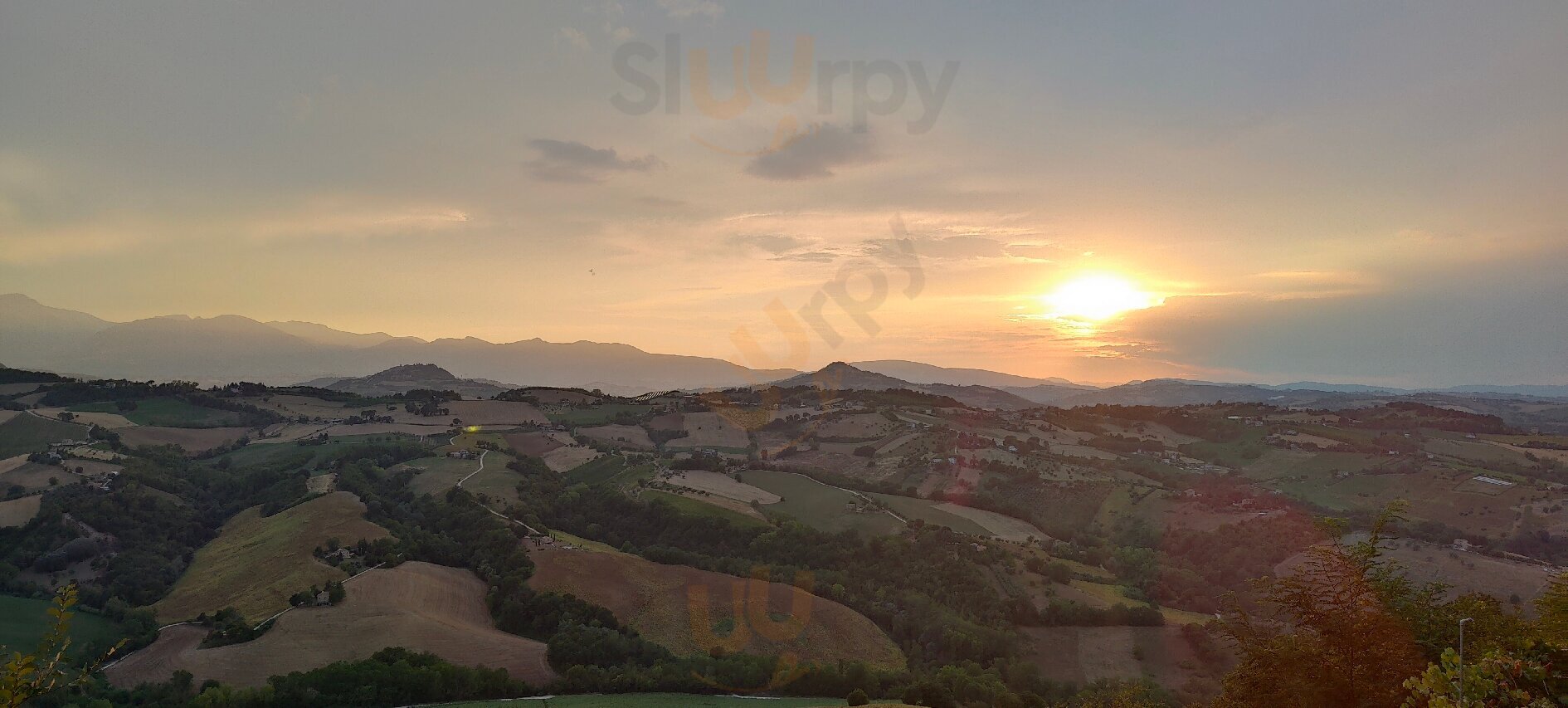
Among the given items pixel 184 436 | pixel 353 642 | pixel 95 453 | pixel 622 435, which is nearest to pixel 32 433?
pixel 184 436

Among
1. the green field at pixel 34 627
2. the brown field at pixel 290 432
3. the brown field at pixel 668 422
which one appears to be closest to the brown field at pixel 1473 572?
the green field at pixel 34 627

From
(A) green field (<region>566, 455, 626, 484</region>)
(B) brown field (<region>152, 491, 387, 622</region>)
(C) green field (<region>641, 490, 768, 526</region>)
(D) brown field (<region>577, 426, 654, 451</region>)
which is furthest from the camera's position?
(D) brown field (<region>577, 426, 654, 451</region>)

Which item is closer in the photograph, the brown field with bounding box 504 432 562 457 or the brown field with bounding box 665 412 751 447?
the brown field with bounding box 504 432 562 457

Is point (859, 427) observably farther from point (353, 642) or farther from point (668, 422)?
point (353, 642)

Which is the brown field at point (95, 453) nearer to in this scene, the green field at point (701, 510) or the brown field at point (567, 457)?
the brown field at point (567, 457)

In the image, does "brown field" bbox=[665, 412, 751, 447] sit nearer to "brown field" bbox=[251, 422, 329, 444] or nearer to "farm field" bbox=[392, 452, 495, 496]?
"farm field" bbox=[392, 452, 495, 496]

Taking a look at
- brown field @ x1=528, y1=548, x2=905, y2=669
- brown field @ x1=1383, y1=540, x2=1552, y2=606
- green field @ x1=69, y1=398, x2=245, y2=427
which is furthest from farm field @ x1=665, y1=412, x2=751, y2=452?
brown field @ x1=1383, y1=540, x2=1552, y2=606

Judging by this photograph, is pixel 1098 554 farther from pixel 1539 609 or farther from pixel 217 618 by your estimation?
pixel 217 618
